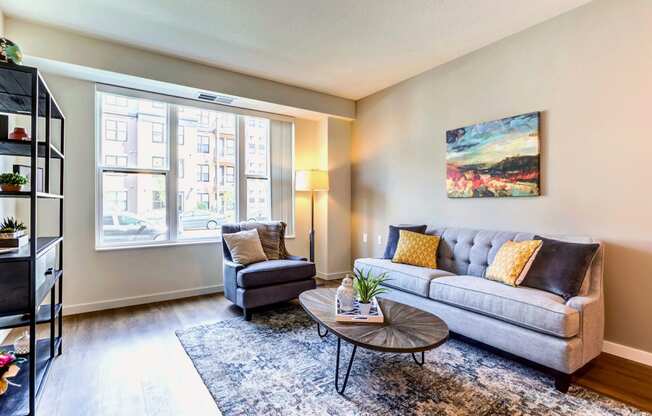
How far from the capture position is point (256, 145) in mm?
4613

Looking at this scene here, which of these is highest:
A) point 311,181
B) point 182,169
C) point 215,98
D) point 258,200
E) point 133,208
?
point 215,98

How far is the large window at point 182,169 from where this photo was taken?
362cm

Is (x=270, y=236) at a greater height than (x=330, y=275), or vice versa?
(x=270, y=236)

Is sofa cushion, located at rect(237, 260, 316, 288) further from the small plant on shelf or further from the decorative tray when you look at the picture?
the small plant on shelf

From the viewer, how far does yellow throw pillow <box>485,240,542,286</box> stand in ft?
8.30

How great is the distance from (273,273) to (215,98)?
230cm

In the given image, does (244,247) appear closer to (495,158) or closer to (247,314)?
(247,314)

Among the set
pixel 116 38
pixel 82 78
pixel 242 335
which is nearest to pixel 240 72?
pixel 116 38

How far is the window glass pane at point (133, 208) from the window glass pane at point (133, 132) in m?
0.17

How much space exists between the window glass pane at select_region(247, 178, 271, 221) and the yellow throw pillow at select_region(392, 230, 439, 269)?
6.78 feet

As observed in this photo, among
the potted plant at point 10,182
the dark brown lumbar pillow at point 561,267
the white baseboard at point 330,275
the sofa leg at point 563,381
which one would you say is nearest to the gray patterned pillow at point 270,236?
A: the white baseboard at point 330,275

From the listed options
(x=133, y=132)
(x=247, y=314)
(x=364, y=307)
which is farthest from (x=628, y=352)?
(x=133, y=132)

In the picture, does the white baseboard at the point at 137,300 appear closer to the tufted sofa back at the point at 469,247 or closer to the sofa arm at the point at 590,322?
the tufted sofa back at the point at 469,247

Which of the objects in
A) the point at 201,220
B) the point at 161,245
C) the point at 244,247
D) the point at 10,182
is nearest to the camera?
the point at 10,182
